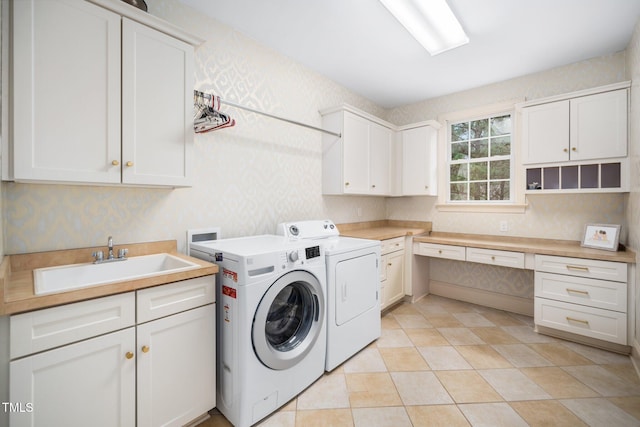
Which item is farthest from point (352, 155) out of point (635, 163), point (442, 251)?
point (635, 163)

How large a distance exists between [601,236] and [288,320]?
2923 millimetres

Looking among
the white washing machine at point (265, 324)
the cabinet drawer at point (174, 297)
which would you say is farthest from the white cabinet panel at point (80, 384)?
the white washing machine at point (265, 324)

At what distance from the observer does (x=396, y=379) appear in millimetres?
1964

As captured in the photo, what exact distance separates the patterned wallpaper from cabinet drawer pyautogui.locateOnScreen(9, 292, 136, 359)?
2.07ft

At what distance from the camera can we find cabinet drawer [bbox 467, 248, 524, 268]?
2697 mm

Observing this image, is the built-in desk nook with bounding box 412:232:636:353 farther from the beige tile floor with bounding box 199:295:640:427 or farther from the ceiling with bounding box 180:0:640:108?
the ceiling with bounding box 180:0:640:108

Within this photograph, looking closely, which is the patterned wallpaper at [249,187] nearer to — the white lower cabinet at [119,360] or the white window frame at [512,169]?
the white window frame at [512,169]

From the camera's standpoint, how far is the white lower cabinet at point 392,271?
9.68ft

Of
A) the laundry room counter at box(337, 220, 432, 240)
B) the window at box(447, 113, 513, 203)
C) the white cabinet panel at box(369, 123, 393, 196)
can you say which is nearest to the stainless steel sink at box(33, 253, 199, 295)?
the laundry room counter at box(337, 220, 432, 240)

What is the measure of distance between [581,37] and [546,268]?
2.02 meters

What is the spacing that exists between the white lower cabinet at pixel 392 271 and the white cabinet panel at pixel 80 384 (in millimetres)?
2270

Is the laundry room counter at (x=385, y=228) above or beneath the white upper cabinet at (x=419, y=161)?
beneath

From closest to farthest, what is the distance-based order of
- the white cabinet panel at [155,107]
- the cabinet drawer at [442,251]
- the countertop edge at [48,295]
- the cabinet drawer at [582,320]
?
1. the countertop edge at [48,295]
2. the white cabinet panel at [155,107]
3. the cabinet drawer at [582,320]
4. the cabinet drawer at [442,251]

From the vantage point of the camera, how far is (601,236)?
8.32ft
